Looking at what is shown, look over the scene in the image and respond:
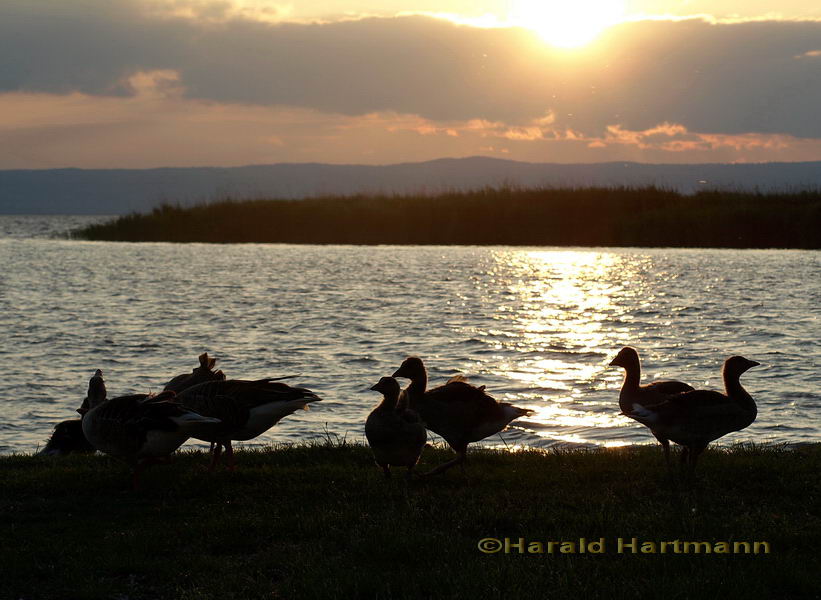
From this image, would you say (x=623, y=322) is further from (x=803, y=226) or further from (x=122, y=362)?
(x=803, y=226)

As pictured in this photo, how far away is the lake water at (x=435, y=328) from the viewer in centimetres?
1789

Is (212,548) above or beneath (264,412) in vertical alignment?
beneath

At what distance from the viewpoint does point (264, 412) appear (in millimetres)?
→ 10742

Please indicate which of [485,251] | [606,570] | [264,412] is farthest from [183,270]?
[606,570]

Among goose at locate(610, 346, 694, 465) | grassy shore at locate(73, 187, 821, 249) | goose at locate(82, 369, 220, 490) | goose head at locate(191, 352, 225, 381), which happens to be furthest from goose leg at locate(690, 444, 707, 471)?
grassy shore at locate(73, 187, 821, 249)

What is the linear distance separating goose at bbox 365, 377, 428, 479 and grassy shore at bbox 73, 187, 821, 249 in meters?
49.8

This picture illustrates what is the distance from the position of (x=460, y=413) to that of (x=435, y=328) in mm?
19333

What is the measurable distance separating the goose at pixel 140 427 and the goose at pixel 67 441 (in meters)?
3.32

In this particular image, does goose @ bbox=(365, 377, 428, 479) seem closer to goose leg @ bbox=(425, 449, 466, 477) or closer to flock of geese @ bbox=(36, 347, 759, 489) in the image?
flock of geese @ bbox=(36, 347, 759, 489)

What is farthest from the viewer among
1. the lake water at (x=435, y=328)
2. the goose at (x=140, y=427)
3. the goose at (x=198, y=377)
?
the lake water at (x=435, y=328)

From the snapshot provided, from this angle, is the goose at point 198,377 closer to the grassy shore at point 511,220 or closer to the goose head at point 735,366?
the goose head at point 735,366

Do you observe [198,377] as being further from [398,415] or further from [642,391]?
[642,391]

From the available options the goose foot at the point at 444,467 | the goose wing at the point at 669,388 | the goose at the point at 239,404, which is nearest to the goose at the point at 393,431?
the goose foot at the point at 444,467

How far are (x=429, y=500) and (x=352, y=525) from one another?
1.06m
